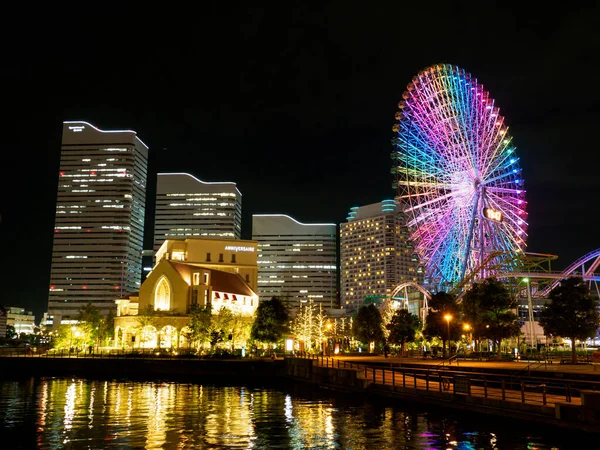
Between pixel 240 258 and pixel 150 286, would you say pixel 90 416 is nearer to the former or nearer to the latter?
pixel 150 286

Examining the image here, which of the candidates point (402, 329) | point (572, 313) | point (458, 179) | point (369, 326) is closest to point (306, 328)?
point (369, 326)

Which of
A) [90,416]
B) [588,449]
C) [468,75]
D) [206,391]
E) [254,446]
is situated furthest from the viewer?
[468,75]

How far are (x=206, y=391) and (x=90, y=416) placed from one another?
19.4 m

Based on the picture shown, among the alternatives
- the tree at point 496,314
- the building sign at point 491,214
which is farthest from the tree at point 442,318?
the building sign at point 491,214

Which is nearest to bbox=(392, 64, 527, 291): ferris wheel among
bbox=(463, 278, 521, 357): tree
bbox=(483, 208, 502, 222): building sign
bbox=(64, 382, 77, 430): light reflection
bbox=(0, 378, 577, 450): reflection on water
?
bbox=(483, 208, 502, 222): building sign

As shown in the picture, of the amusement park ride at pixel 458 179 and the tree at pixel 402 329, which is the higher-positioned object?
the amusement park ride at pixel 458 179

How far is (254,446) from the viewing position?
29250mm

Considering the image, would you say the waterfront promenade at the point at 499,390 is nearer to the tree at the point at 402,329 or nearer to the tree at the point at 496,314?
the tree at the point at 496,314

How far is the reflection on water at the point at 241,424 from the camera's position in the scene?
29.5 metres

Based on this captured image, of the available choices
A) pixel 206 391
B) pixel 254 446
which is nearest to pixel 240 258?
pixel 206 391

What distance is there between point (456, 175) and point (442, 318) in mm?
23023

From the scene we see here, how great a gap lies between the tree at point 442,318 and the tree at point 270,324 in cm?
2594

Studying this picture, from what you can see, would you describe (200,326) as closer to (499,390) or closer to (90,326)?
(90,326)

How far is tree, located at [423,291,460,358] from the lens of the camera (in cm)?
8319
